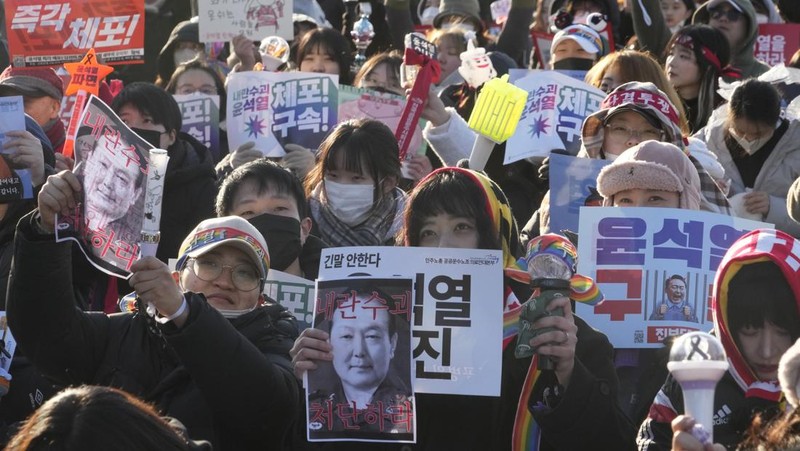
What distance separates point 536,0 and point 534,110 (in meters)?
4.48

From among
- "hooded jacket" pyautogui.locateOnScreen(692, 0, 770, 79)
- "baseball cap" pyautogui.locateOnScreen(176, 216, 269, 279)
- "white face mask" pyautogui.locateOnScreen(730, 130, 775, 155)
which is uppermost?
"hooded jacket" pyautogui.locateOnScreen(692, 0, 770, 79)

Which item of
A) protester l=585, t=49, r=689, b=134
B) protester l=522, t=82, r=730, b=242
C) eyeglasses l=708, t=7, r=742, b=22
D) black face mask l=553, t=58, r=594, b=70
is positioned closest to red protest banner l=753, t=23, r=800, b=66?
eyeglasses l=708, t=7, r=742, b=22

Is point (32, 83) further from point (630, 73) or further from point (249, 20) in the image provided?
point (630, 73)

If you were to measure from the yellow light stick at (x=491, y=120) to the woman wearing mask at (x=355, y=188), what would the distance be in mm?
463

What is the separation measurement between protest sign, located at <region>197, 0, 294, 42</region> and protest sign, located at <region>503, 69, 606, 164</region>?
7.68 feet

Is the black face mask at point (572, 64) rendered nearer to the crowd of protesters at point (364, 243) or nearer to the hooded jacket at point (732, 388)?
the crowd of protesters at point (364, 243)

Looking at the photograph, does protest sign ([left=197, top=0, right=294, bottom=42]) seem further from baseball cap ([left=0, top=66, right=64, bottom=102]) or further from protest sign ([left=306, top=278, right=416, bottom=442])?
protest sign ([left=306, top=278, right=416, bottom=442])

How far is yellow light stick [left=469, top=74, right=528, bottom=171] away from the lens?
6.02m

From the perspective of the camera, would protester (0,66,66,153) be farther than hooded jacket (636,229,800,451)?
Yes

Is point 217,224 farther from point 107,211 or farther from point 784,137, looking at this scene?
point 784,137

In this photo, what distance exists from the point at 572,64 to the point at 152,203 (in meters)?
4.52

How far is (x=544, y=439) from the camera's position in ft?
14.5

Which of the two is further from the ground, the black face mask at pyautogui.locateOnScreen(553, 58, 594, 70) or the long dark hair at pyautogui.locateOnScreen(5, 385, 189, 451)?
the black face mask at pyautogui.locateOnScreen(553, 58, 594, 70)

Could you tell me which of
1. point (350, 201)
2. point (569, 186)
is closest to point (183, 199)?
point (350, 201)
